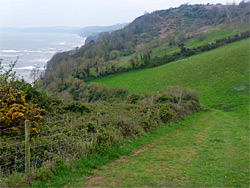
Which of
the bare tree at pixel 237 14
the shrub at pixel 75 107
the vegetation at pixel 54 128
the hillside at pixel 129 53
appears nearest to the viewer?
the vegetation at pixel 54 128

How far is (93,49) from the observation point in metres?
91.6

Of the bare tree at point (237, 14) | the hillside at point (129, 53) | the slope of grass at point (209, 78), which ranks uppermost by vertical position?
the bare tree at point (237, 14)

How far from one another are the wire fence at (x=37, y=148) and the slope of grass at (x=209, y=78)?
88.2 feet

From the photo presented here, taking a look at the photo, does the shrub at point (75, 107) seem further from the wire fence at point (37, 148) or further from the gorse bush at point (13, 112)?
the wire fence at point (37, 148)

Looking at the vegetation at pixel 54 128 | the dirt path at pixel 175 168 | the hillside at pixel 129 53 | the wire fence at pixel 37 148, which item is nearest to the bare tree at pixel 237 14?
the hillside at pixel 129 53

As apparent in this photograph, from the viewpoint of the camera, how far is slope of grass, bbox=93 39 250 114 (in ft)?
117

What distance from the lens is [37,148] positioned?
775 centimetres

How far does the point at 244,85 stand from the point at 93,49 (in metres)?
65.9

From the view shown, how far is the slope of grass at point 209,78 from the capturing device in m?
35.7

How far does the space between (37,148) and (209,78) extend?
44.9m

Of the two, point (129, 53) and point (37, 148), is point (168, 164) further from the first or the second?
point (129, 53)

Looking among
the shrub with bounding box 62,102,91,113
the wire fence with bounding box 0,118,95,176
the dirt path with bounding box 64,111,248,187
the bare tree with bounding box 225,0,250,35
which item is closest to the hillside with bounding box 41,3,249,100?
the bare tree with bounding box 225,0,250,35

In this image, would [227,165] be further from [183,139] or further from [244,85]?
[244,85]

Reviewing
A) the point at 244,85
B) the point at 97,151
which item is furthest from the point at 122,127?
the point at 244,85
